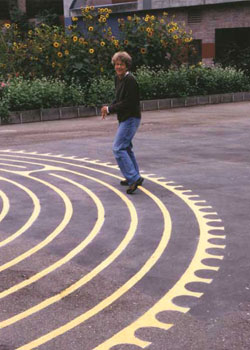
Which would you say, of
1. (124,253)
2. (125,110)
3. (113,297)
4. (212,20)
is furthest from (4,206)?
(212,20)

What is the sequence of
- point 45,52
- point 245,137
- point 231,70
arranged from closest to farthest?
point 245,137 < point 45,52 < point 231,70

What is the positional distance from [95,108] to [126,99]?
10576 mm

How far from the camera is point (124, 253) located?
5.64 metres

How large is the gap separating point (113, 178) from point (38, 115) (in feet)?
28.7

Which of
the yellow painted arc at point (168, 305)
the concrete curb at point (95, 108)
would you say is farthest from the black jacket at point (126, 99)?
the concrete curb at point (95, 108)

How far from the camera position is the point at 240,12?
94.5 feet

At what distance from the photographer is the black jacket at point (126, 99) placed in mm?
8148

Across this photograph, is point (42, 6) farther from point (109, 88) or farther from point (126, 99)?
point (126, 99)

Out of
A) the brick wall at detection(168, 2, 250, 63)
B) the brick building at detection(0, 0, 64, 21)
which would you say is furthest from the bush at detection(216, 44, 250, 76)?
the brick building at detection(0, 0, 64, 21)

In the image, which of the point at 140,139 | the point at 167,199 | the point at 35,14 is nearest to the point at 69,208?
the point at 167,199

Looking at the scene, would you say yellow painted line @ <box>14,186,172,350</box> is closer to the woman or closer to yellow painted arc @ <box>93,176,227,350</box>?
yellow painted arc @ <box>93,176,227,350</box>

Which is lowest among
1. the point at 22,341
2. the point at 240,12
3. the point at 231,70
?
the point at 22,341

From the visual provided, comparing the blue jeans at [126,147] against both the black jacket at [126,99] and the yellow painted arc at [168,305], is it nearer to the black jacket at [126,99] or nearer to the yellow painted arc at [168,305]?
the black jacket at [126,99]

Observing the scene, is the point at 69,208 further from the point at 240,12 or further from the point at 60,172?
the point at 240,12
